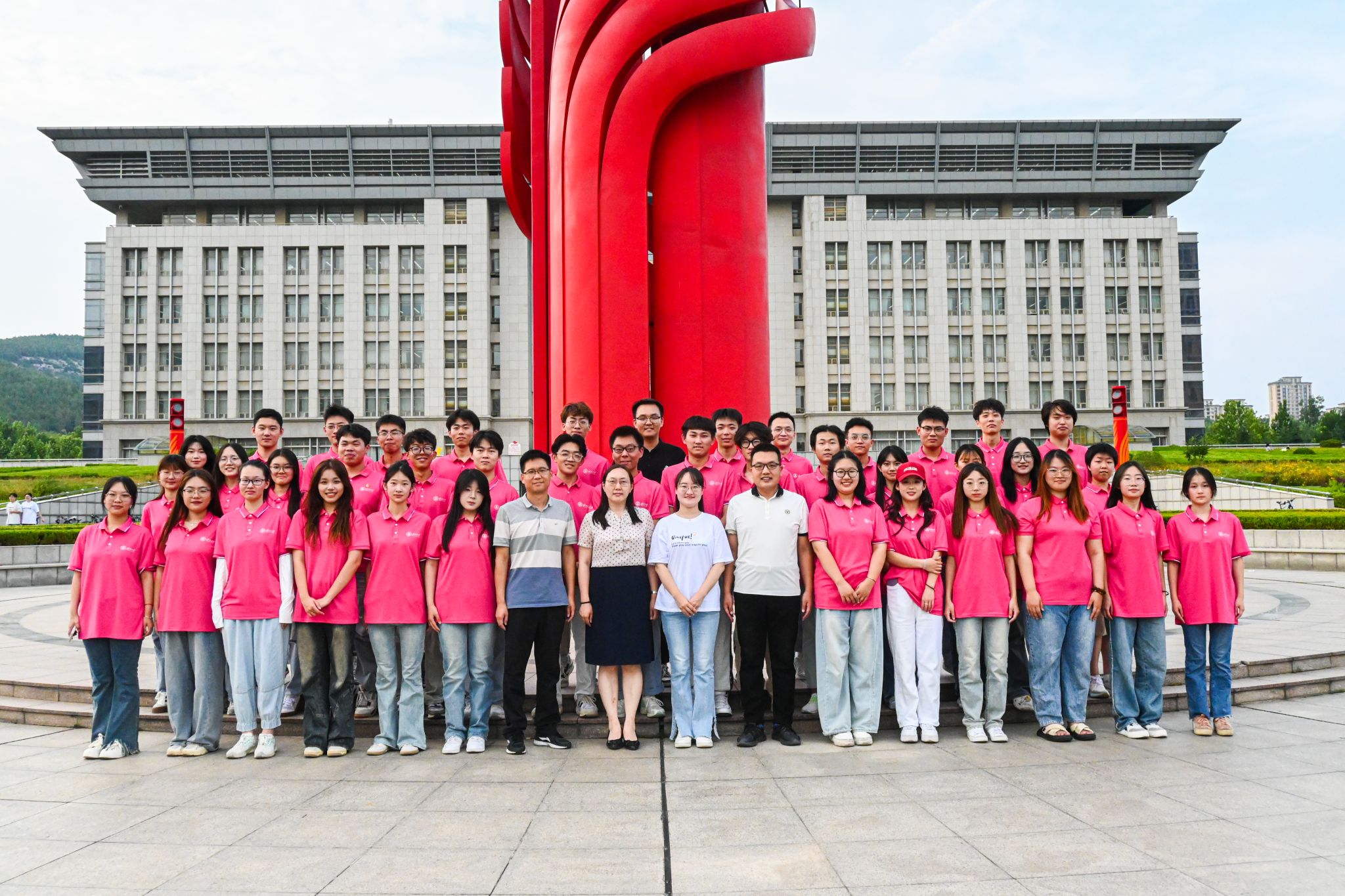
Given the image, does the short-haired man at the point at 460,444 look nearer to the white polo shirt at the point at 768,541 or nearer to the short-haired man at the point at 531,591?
the short-haired man at the point at 531,591

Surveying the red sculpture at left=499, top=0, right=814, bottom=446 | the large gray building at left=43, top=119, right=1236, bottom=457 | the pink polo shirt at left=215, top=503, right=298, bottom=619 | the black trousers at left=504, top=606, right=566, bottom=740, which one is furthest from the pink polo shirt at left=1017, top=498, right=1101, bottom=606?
the large gray building at left=43, top=119, right=1236, bottom=457

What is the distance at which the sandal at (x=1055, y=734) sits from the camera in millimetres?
5516

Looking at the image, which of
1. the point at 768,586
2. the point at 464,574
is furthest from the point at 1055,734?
the point at 464,574

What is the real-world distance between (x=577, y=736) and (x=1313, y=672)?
20.1ft

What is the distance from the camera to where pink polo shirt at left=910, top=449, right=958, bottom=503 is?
21.3ft

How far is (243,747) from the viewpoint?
5434 mm

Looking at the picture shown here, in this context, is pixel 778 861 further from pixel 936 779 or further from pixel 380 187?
pixel 380 187

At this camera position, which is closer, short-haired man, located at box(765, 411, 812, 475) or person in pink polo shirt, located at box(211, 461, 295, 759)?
person in pink polo shirt, located at box(211, 461, 295, 759)

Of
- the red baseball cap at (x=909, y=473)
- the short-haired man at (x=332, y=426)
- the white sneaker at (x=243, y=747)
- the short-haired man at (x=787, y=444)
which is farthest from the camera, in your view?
the short-haired man at (x=787, y=444)

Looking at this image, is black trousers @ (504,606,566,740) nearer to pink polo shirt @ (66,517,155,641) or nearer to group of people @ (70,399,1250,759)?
group of people @ (70,399,1250,759)

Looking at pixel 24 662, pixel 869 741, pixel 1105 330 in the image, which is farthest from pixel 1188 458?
pixel 24 662

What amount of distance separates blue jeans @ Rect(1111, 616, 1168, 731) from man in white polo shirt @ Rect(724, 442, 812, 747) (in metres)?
2.09

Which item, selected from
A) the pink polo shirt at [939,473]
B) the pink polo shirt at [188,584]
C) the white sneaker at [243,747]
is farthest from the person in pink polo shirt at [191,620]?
the pink polo shirt at [939,473]

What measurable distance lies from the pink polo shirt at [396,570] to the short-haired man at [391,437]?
840 millimetres
